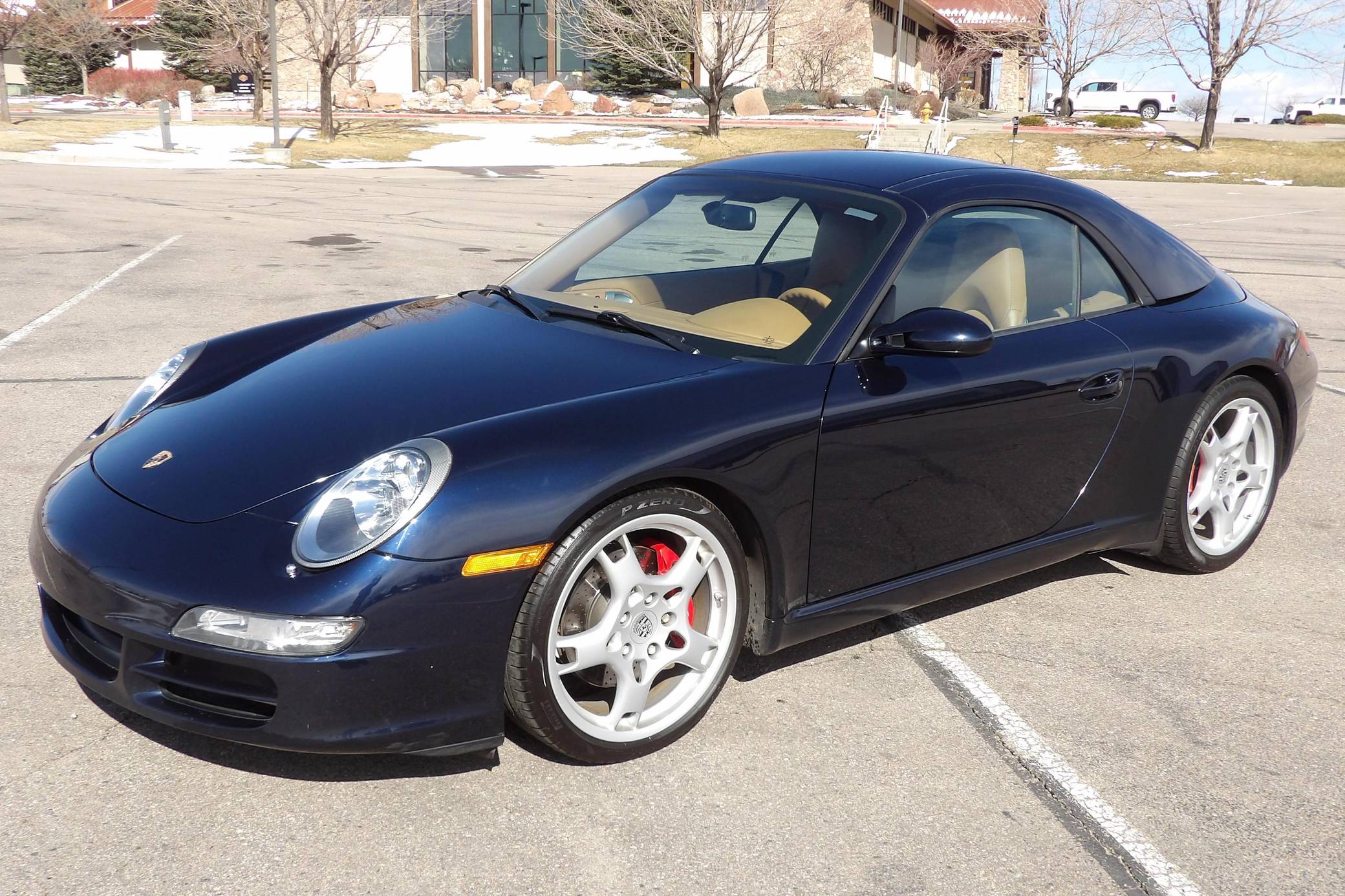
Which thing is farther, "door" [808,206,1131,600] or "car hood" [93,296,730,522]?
"door" [808,206,1131,600]

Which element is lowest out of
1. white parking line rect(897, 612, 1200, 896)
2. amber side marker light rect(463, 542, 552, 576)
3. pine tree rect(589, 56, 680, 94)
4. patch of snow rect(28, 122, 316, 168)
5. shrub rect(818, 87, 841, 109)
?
white parking line rect(897, 612, 1200, 896)

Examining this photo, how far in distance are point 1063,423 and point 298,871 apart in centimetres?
257

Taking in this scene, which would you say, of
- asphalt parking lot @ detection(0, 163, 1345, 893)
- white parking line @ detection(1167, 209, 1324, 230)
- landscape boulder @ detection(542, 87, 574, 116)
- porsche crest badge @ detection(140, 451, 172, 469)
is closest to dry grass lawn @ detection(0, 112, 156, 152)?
landscape boulder @ detection(542, 87, 574, 116)

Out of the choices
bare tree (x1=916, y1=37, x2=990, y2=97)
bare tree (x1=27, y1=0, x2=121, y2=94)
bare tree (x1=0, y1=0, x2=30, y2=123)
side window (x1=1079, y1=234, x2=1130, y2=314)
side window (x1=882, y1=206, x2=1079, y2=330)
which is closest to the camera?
side window (x1=882, y1=206, x2=1079, y2=330)

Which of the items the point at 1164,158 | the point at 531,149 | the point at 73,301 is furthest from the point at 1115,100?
the point at 73,301

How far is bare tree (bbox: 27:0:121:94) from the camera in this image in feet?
143

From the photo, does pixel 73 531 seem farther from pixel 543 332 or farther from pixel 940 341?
pixel 940 341

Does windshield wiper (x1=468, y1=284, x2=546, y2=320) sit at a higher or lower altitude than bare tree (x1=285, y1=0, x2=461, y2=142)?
lower

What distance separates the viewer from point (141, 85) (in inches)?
2005

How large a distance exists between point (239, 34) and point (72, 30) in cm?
1317

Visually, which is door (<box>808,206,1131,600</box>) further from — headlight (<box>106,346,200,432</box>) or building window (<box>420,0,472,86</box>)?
building window (<box>420,0,472,86</box>)

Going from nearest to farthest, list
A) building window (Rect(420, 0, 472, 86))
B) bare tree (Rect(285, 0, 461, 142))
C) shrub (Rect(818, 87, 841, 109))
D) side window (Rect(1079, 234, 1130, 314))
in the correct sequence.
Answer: side window (Rect(1079, 234, 1130, 314)), bare tree (Rect(285, 0, 461, 142)), shrub (Rect(818, 87, 841, 109)), building window (Rect(420, 0, 472, 86))

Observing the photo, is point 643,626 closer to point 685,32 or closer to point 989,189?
point 989,189

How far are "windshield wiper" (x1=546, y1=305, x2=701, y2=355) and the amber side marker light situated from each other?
895mm
